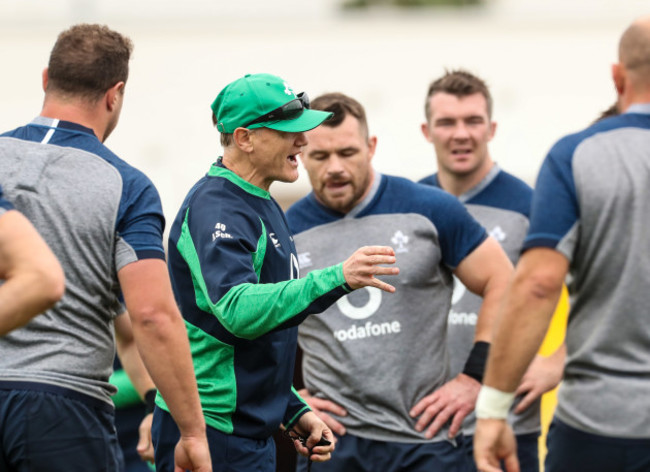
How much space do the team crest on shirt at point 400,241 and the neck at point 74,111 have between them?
1588mm

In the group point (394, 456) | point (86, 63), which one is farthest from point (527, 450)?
point (86, 63)

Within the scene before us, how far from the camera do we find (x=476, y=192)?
19.8ft

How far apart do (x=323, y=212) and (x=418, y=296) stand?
67 centimetres

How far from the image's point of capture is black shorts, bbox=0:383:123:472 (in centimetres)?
372

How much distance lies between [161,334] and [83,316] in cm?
29

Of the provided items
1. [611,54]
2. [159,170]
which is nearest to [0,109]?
[159,170]

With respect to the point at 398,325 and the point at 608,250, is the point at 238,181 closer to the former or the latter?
the point at 398,325

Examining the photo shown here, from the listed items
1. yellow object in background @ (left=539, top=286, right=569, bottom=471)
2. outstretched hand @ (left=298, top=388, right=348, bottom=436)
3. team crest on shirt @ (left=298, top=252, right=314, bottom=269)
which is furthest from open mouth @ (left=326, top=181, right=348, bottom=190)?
yellow object in background @ (left=539, top=286, right=569, bottom=471)

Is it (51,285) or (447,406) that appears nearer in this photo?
(51,285)

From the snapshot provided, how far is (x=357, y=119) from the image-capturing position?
17.7ft

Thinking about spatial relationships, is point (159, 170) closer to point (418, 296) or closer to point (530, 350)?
point (418, 296)

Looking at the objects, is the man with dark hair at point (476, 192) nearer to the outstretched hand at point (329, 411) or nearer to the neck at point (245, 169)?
the outstretched hand at point (329, 411)

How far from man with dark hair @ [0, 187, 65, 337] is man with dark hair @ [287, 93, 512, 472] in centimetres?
236

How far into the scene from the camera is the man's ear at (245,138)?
14.2 ft
